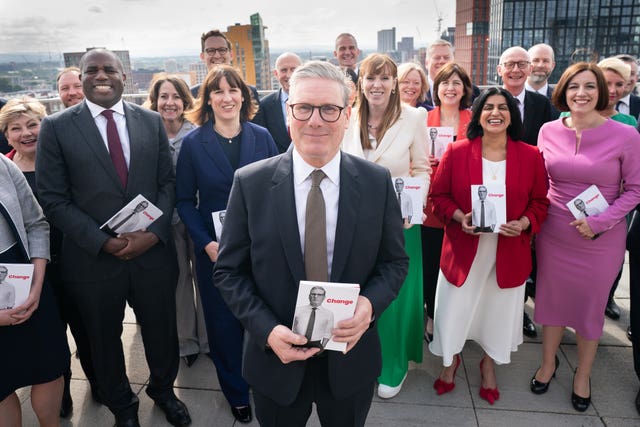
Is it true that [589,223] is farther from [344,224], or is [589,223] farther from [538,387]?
[344,224]

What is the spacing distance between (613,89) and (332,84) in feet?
11.7

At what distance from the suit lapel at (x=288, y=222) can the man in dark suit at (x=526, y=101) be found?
3182 millimetres

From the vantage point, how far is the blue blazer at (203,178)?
3088 mm

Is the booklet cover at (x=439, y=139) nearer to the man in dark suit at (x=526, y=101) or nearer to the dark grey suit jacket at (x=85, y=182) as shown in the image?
the man in dark suit at (x=526, y=101)

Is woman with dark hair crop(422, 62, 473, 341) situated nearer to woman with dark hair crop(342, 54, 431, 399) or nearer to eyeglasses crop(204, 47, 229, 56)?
woman with dark hair crop(342, 54, 431, 399)

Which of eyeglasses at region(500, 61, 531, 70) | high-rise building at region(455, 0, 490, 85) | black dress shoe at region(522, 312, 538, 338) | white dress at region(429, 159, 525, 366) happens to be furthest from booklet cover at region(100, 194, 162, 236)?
high-rise building at region(455, 0, 490, 85)

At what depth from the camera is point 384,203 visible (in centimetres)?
191

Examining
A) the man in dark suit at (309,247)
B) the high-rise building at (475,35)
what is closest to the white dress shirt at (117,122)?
the man in dark suit at (309,247)

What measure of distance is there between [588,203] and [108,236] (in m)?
3.07

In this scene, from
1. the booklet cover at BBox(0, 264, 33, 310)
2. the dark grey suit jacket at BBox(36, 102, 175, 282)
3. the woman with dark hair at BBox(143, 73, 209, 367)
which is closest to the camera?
the booklet cover at BBox(0, 264, 33, 310)

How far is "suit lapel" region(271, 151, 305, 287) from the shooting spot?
1786 mm

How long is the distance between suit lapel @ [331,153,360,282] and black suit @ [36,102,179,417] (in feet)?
5.20

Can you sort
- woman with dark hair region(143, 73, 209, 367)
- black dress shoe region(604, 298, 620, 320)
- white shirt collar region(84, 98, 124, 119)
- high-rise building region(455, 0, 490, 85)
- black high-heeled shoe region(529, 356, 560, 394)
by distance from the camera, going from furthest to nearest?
1. high-rise building region(455, 0, 490, 85)
2. black dress shoe region(604, 298, 620, 320)
3. woman with dark hair region(143, 73, 209, 367)
4. black high-heeled shoe region(529, 356, 560, 394)
5. white shirt collar region(84, 98, 124, 119)

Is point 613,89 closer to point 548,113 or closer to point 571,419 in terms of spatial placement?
point 548,113
